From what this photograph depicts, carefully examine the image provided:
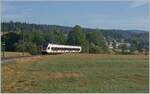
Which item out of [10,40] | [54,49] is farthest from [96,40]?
[54,49]

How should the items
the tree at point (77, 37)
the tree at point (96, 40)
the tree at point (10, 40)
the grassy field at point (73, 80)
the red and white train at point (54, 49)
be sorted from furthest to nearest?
the tree at point (96, 40) < the tree at point (77, 37) < the tree at point (10, 40) < the red and white train at point (54, 49) < the grassy field at point (73, 80)

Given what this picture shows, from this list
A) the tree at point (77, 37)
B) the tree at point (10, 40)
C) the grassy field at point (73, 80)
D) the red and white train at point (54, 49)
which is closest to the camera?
the grassy field at point (73, 80)

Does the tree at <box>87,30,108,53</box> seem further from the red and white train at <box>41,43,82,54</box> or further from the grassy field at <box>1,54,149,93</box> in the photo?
the grassy field at <box>1,54,149,93</box>

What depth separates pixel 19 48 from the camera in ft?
368

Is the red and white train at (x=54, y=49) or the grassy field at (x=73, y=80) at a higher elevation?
the grassy field at (x=73, y=80)

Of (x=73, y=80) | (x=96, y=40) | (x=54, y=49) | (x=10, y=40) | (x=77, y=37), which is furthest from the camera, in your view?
(x=96, y=40)

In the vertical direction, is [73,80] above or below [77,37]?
above

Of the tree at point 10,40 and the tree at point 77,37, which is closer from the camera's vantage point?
the tree at point 10,40

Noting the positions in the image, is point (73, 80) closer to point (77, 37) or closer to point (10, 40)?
point (10, 40)

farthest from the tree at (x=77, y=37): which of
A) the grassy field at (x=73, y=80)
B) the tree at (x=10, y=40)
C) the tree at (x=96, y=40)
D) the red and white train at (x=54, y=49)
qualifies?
the grassy field at (x=73, y=80)

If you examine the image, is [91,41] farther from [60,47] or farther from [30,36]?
[60,47]

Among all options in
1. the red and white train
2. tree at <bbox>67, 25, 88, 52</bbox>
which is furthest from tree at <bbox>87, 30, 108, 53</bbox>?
the red and white train

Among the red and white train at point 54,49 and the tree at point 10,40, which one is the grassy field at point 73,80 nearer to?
the red and white train at point 54,49

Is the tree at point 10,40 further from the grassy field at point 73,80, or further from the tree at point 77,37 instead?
the grassy field at point 73,80
